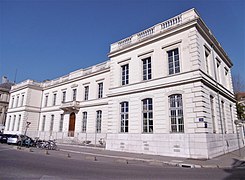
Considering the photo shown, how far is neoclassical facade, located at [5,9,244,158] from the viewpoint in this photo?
13.1 m

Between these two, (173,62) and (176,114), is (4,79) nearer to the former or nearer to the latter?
(173,62)

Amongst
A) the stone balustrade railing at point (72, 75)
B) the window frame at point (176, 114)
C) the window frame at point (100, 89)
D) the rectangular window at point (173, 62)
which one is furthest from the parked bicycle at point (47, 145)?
the rectangular window at point (173, 62)

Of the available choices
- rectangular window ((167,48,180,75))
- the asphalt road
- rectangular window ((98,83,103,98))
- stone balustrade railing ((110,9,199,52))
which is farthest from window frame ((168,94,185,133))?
rectangular window ((98,83,103,98))

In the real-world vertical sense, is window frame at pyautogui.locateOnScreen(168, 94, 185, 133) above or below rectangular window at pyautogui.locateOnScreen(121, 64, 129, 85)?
below

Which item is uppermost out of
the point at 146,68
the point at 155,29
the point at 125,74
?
the point at 155,29

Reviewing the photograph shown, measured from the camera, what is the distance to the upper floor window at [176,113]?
13.6 metres

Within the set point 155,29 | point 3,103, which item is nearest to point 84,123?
point 155,29

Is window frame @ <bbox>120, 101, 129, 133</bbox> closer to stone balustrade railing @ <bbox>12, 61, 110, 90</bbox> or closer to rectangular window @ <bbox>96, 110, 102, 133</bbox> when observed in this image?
rectangular window @ <bbox>96, 110, 102, 133</bbox>

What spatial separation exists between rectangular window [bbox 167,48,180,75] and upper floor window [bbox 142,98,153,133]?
125 inches

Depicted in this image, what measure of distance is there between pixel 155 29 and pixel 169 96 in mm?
6591

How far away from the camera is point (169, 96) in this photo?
14.6 metres

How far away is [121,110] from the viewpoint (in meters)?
17.7

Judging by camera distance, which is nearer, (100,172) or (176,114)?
(100,172)

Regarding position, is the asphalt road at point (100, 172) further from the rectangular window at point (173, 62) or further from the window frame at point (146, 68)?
the window frame at point (146, 68)
